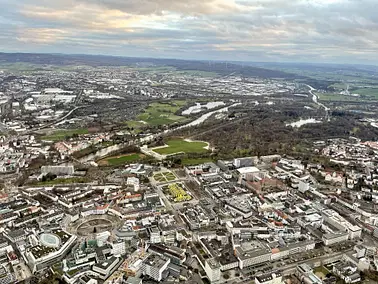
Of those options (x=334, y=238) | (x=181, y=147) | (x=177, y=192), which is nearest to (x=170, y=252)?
(x=177, y=192)

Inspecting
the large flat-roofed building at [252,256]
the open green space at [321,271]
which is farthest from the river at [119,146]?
the open green space at [321,271]

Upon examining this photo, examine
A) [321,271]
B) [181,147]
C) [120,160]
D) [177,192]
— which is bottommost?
[321,271]

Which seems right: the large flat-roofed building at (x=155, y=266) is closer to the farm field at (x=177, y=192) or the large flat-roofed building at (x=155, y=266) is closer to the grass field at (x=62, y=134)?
the farm field at (x=177, y=192)

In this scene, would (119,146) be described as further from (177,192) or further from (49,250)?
(49,250)

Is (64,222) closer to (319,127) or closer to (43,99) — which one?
(319,127)

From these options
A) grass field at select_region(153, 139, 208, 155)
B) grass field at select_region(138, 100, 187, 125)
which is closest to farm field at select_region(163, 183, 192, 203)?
grass field at select_region(153, 139, 208, 155)

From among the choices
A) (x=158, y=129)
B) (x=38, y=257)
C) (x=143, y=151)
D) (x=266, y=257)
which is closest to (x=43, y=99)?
(x=158, y=129)
